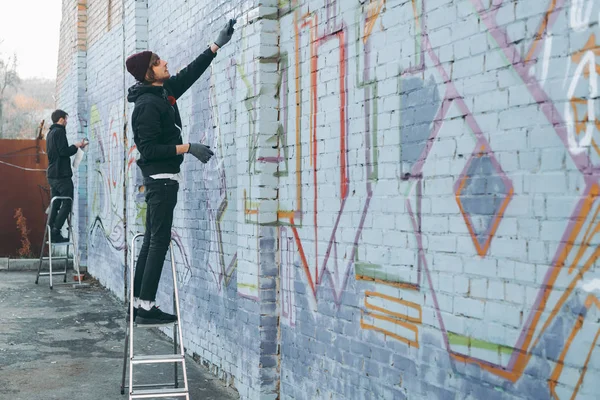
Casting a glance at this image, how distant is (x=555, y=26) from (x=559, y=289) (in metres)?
1.09

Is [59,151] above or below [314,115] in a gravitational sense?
above

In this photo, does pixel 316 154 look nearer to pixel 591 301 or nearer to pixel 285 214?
pixel 285 214

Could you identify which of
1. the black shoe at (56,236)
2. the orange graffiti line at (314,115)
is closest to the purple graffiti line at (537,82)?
the orange graffiti line at (314,115)

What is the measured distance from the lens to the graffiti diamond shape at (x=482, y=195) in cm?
334

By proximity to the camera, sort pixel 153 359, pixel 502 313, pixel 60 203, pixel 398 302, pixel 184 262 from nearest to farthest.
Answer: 1. pixel 502 313
2. pixel 398 302
3. pixel 153 359
4. pixel 184 262
5. pixel 60 203

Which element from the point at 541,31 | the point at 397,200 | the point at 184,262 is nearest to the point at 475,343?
the point at 397,200

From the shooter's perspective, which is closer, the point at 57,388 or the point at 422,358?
the point at 422,358

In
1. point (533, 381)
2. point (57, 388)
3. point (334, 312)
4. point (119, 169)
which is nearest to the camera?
point (533, 381)

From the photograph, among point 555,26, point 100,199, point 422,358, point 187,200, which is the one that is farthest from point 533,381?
point 100,199

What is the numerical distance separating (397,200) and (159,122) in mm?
2187

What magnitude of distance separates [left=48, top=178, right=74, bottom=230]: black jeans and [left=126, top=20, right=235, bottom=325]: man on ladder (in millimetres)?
7051

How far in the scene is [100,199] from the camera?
1226 centimetres

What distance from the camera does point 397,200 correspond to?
4125 mm

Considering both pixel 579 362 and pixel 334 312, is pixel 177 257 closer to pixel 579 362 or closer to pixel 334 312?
pixel 334 312
